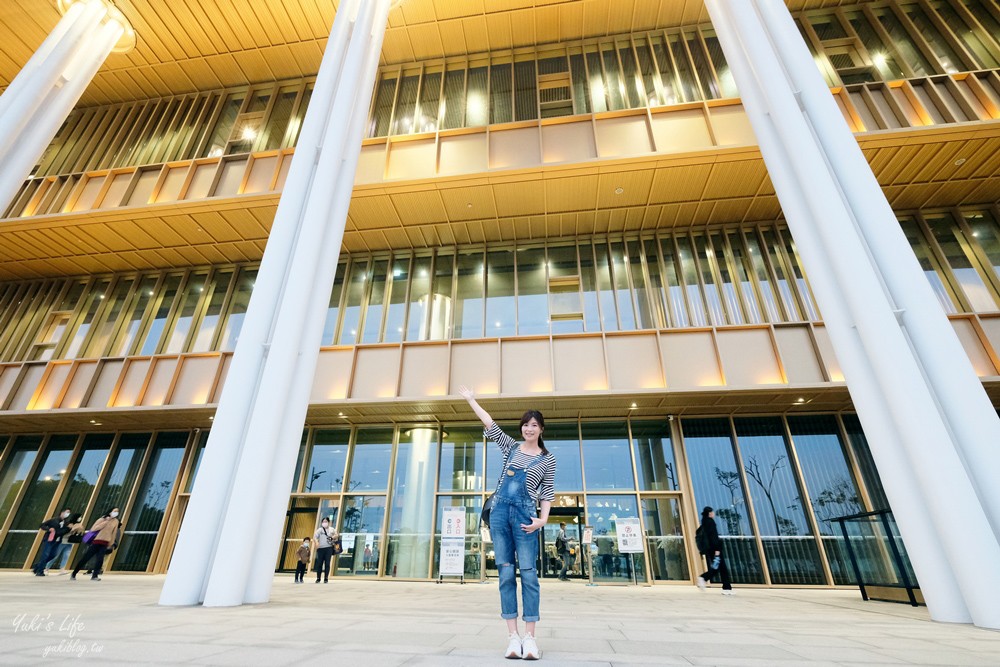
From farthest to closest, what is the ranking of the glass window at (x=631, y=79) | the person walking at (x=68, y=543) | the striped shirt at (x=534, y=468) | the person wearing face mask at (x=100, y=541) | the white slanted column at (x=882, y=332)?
the glass window at (x=631, y=79) → the person walking at (x=68, y=543) → the person wearing face mask at (x=100, y=541) → the white slanted column at (x=882, y=332) → the striped shirt at (x=534, y=468)

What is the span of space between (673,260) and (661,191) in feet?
6.93

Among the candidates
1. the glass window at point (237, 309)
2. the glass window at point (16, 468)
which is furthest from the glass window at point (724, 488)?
the glass window at point (16, 468)

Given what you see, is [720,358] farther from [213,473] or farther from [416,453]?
[213,473]

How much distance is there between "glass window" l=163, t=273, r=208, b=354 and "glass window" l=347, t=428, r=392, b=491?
6.07 meters

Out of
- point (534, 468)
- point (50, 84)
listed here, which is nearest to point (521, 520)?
point (534, 468)

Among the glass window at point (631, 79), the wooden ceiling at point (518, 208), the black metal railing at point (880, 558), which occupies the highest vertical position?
the glass window at point (631, 79)

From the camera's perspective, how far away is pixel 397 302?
14266 mm

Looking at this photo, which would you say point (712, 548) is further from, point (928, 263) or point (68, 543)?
point (68, 543)

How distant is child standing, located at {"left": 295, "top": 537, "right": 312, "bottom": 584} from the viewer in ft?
35.2

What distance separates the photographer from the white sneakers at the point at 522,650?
2752mm

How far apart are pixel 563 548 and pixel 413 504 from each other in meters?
4.13

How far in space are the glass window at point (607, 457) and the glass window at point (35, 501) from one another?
50.5 feet

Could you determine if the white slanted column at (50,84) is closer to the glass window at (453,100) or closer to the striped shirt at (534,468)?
the glass window at (453,100)

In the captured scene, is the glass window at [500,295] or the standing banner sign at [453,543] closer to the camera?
the standing banner sign at [453,543]
